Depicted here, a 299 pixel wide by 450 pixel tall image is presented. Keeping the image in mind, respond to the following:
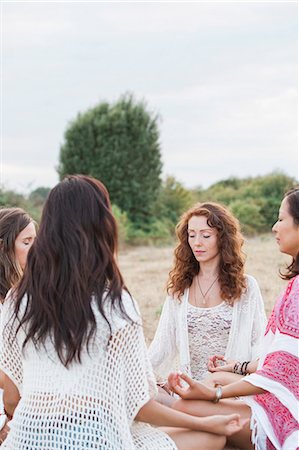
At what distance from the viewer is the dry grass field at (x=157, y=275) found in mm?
9047

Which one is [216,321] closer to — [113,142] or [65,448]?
[65,448]

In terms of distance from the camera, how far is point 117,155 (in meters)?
23.7

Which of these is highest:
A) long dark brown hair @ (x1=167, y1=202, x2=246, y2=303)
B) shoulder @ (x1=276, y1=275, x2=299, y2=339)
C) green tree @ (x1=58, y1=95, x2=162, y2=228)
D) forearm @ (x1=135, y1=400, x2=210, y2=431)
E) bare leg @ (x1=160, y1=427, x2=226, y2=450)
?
green tree @ (x1=58, y1=95, x2=162, y2=228)

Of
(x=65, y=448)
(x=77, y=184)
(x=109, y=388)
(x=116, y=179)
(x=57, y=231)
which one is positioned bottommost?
(x=65, y=448)

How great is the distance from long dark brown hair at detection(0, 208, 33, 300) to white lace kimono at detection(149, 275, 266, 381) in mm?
1038

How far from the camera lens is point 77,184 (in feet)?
9.12

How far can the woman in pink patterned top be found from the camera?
3.37 m

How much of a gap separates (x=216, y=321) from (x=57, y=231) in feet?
6.48

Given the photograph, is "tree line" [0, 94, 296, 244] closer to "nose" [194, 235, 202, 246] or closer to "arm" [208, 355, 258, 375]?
"nose" [194, 235, 202, 246]

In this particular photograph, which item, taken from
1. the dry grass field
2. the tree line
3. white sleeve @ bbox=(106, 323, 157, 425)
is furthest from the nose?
the tree line

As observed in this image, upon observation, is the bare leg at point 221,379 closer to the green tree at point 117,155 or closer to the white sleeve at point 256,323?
the white sleeve at point 256,323

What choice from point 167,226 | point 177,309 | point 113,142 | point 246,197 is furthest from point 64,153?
point 177,309

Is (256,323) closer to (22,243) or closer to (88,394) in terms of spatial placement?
(22,243)

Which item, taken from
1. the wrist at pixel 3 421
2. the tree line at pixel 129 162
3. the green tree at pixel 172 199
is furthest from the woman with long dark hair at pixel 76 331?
the green tree at pixel 172 199
